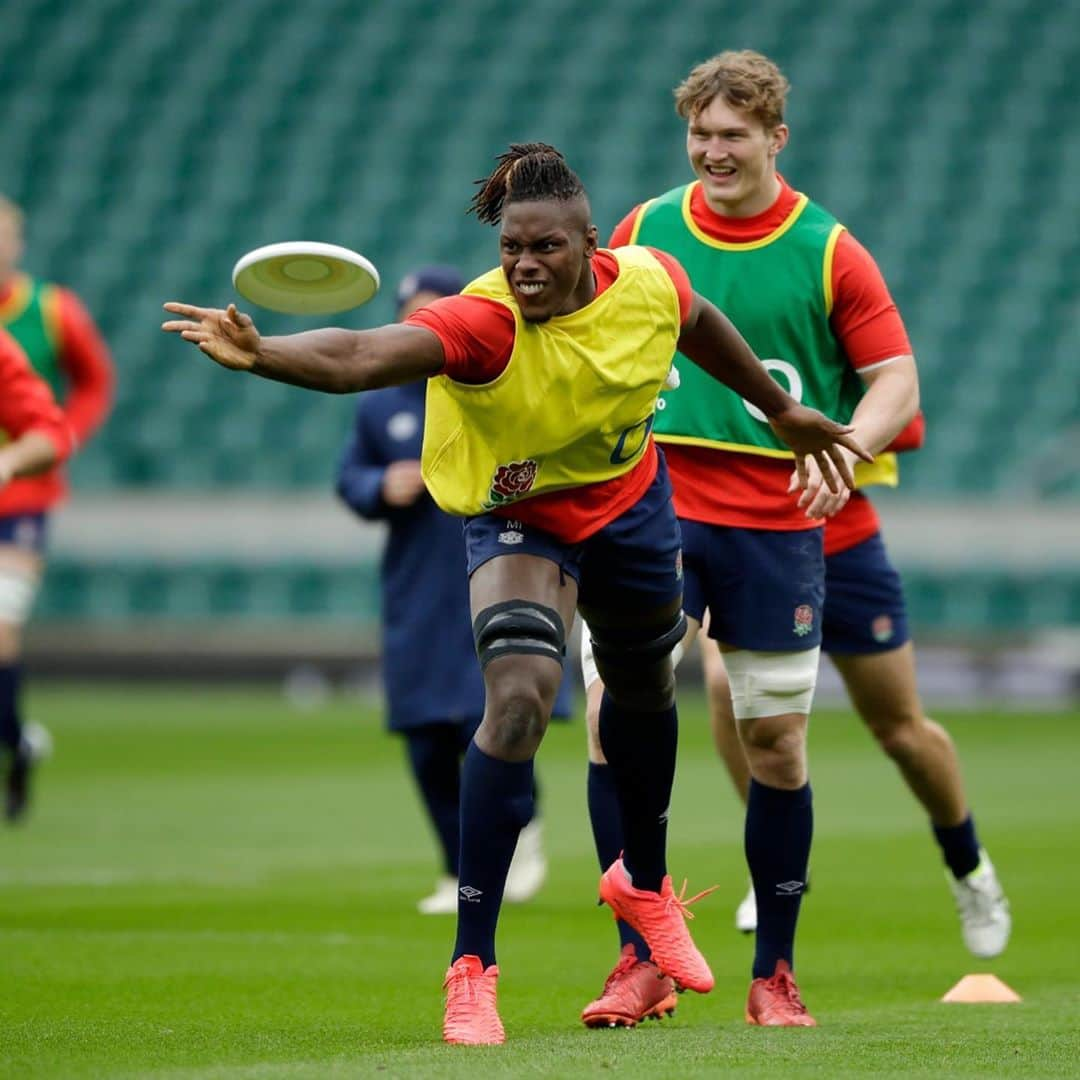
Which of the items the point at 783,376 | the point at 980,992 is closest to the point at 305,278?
the point at 783,376

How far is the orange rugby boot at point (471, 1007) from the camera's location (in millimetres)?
4246

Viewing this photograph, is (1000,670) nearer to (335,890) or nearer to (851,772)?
(851,772)

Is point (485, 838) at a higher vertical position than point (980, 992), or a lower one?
higher

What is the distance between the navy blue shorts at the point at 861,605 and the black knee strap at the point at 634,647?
1.25 metres

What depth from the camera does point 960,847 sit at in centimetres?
616

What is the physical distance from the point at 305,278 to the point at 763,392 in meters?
1.20

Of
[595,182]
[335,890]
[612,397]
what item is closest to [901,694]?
[612,397]

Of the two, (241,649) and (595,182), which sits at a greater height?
(595,182)

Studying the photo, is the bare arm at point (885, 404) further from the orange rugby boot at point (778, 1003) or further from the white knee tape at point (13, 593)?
the white knee tape at point (13, 593)

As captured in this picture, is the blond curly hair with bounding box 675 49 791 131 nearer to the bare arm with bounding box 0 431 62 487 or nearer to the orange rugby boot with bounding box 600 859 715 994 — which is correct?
the orange rugby boot with bounding box 600 859 715 994

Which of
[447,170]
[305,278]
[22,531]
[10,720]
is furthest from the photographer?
[447,170]

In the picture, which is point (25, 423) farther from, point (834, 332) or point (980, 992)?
point (980, 992)

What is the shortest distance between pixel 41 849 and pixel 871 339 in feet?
16.4

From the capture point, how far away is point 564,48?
76.8 ft
